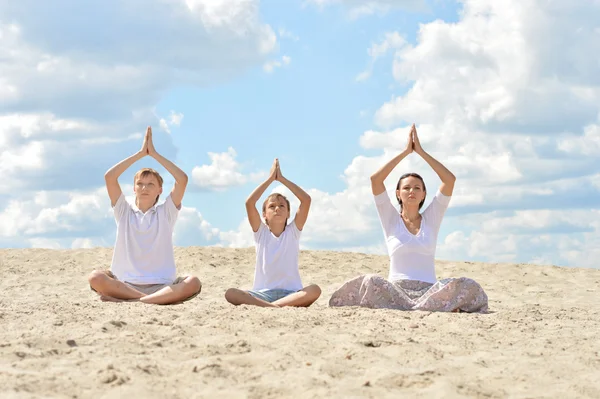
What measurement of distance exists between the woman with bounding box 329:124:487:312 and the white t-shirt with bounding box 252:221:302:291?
51 centimetres

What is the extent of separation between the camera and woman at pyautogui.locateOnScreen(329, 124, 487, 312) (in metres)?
6.30

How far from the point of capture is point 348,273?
12.0 m

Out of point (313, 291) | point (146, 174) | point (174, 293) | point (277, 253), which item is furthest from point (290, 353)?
point (146, 174)

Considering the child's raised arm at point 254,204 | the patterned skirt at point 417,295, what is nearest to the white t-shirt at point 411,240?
the patterned skirt at point 417,295

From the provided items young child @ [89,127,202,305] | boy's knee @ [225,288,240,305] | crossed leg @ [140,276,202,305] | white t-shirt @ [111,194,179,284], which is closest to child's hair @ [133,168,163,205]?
young child @ [89,127,202,305]

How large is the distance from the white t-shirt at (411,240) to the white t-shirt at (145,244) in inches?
83.2

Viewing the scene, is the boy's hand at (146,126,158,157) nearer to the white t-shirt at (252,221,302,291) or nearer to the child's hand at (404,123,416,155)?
the white t-shirt at (252,221,302,291)

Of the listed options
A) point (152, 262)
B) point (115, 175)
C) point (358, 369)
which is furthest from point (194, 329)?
point (115, 175)

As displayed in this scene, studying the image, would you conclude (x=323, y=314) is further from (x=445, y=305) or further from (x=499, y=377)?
(x=499, y=377)

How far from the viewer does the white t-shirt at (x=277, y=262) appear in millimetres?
6480

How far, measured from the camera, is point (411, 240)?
6.38 m

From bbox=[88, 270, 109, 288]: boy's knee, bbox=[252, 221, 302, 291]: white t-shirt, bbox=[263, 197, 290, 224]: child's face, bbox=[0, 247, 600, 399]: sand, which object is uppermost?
bbox=[263, 197, 290, 224]: child's face

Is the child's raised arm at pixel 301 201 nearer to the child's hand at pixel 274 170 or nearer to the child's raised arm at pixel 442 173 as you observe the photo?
the child's hand at pixel 274 170

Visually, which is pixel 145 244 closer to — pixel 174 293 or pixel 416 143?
pixel 174 293
